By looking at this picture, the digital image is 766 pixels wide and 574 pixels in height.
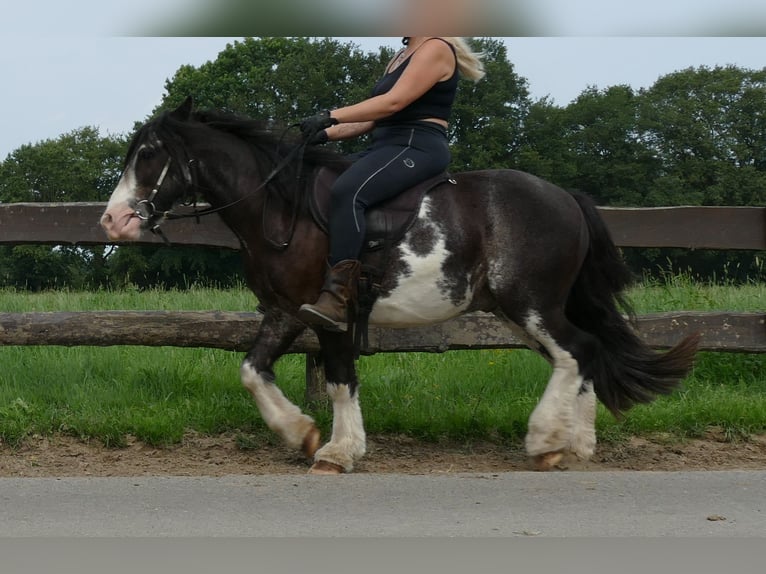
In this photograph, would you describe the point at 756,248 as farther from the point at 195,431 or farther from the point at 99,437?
the point at 99,437

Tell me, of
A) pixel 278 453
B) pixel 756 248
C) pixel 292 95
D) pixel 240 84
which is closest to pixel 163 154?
pixel 278 453

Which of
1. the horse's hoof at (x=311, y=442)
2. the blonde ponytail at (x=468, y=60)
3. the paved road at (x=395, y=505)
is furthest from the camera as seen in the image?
the horse's hoof at (x=311, y=442)

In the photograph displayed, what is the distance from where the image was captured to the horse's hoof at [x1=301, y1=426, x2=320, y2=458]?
5762mm

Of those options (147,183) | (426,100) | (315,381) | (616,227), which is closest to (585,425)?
(616,227)

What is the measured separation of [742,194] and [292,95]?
16.4m

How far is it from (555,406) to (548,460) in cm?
33

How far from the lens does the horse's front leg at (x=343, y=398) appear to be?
18.2ft

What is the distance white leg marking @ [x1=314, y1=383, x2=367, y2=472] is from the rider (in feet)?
1.41

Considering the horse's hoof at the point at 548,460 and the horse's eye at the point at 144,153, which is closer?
the horse's eye at the point at 144,153

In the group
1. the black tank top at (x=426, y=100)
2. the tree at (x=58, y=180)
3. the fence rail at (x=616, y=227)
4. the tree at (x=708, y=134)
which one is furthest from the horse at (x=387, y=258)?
the tree at (x=708, y=134)

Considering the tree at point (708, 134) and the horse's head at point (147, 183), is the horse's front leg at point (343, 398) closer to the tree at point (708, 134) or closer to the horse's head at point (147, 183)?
the horse's head at point (147, 183)

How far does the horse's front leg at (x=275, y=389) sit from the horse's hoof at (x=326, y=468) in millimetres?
274

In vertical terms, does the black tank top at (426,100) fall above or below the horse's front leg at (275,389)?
above

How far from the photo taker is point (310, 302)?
220 inches
